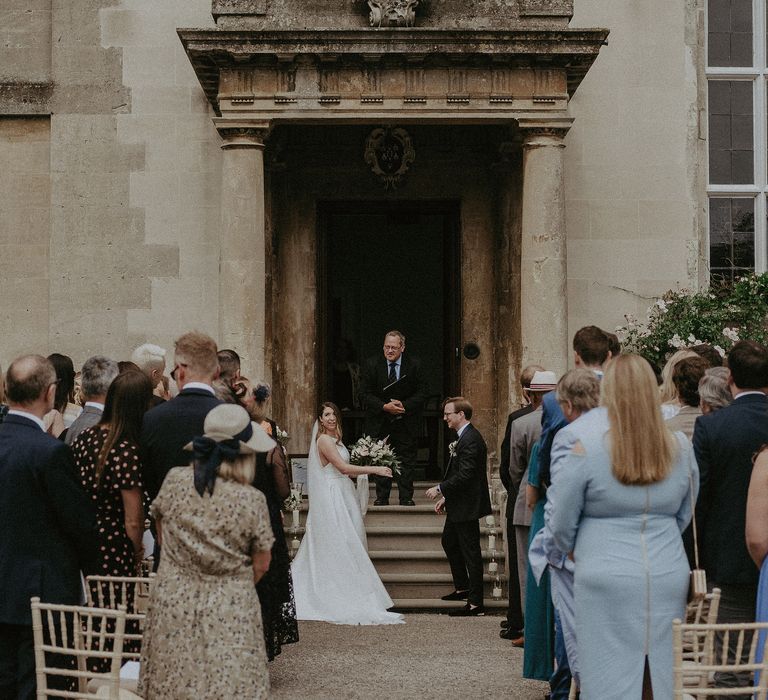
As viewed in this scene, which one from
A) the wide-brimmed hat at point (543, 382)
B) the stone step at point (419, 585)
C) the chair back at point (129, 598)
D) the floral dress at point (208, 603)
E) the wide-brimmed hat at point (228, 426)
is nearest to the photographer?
the floral dress at point (208, 603)

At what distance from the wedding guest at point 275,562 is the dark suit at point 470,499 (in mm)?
2476

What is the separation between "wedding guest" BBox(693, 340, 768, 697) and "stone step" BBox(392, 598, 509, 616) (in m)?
4.91

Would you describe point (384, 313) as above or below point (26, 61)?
below

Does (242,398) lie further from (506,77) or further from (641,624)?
(506,77)

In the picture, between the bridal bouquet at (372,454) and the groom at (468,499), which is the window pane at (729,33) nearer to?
the bridal bouquet at (372,454)

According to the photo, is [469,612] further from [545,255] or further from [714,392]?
[714,392]

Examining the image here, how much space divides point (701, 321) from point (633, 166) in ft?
7.82

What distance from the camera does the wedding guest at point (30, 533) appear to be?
218 inches

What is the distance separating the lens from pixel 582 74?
12500mm

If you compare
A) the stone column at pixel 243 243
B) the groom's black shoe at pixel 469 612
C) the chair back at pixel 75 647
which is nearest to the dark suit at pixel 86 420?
the chair back at pixel 75 647

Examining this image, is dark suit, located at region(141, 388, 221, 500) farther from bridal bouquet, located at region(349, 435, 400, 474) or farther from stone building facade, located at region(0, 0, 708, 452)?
stone building facade, located at region(0, 0, 708, 452)

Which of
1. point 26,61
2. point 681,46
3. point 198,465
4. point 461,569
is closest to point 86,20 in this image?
point 26,61

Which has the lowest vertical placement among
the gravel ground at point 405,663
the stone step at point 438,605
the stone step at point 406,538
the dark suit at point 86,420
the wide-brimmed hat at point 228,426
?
the stone step at point 438,605

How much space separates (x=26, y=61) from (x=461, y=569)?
822cm
